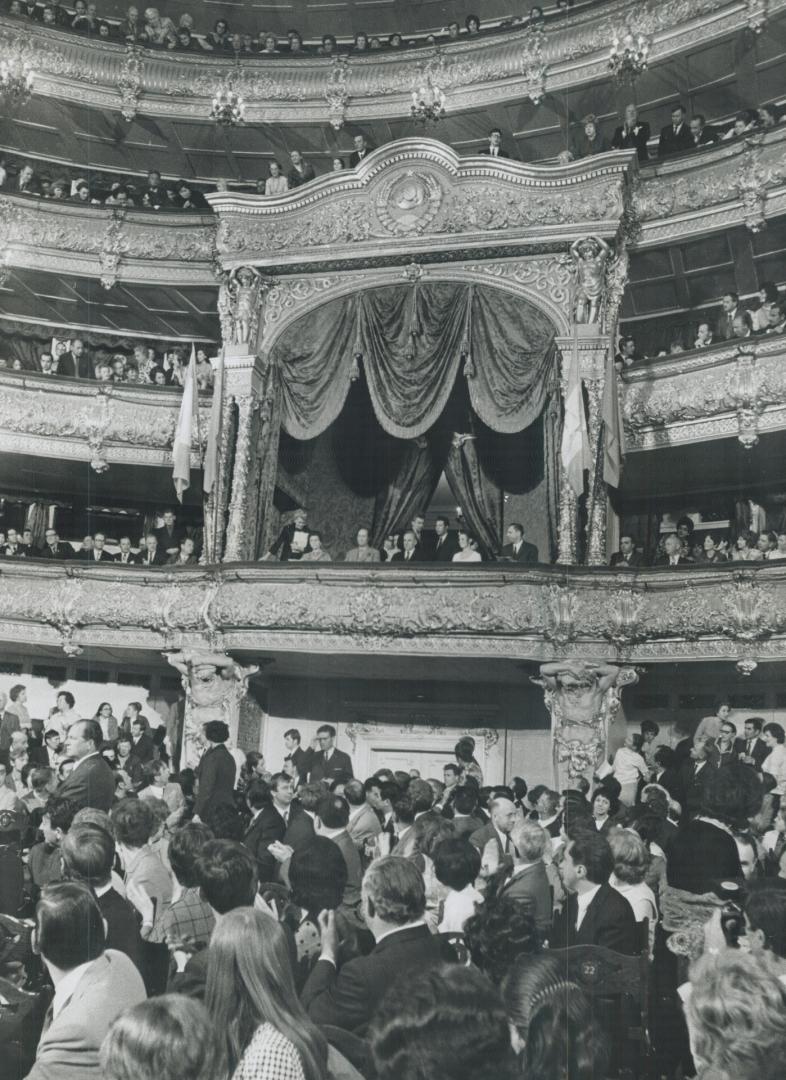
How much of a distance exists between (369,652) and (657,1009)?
1048cm

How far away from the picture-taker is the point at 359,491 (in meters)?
19.0

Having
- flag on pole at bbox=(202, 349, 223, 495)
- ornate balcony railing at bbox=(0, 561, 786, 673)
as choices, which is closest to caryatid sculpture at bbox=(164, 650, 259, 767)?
ornate balcony railing at bbox=(0, 561, 786, 673)

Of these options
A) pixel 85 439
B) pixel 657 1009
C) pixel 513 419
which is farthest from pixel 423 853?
pixel 85 439

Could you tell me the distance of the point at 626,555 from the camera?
1625 centimetres

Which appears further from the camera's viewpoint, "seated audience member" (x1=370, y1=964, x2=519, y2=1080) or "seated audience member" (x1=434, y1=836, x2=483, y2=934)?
"seated audience member" (x1=434, y1=836, x2=483, y2=934)

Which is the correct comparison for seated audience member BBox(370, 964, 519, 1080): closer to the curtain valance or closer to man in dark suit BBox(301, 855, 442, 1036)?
man in dark suit BBox(301, 855, 442, 1036)

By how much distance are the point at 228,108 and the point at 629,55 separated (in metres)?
7.66

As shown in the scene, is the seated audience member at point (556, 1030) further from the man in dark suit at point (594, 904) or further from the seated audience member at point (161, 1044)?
the man in dark suit at point (594, 904)

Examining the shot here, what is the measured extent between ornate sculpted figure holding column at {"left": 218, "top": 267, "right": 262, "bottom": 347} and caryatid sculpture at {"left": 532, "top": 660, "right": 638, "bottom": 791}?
23.7ft

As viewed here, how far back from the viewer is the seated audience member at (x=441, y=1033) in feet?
8.03

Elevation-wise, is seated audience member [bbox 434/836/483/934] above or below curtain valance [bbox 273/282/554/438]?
below

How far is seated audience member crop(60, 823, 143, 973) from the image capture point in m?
4.73

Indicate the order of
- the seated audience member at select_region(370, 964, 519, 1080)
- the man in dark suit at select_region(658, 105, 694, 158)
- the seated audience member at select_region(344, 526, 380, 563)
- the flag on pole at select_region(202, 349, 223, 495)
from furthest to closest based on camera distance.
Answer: the man in dark suit at select_region(658, 105, 694, 158) → the flag on pole at select_region(202, 349, 223, 495) → the seated audience member at select_region(344, 526, 380, 563) → the seated audience member at select_region(370, 964, 519, 1080)

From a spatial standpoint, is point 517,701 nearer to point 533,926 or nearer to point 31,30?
point 533,926
